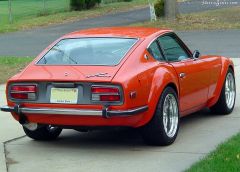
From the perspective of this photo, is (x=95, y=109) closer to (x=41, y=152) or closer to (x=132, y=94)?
(x=132, y=94)

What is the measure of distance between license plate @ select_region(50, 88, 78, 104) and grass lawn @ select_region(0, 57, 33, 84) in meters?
6.71

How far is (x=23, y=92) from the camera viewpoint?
25.1 feet

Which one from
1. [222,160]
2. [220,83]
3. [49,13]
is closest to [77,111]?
[222,160]

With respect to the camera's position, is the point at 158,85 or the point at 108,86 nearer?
the point at 108,86

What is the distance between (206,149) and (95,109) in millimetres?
1367

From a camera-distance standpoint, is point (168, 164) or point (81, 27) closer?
point (168, 164)

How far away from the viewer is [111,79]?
728cm

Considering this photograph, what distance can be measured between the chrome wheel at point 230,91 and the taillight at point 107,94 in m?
3.00

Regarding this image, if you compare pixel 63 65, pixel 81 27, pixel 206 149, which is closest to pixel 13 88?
pixel 63 65

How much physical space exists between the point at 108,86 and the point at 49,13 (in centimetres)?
3143

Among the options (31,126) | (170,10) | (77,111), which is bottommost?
(170,10)

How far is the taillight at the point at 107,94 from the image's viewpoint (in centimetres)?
724

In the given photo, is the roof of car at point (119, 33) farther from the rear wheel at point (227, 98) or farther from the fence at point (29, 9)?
the fence at point (29, 9)

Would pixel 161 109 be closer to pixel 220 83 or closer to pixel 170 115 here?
pixel 170 115
